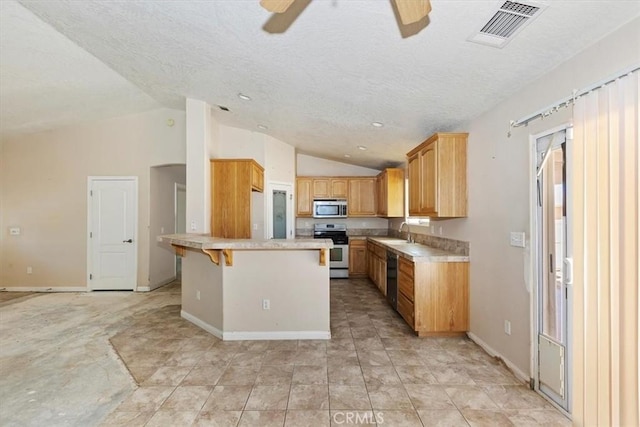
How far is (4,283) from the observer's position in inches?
207

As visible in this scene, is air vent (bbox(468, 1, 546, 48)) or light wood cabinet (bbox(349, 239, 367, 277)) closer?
air vent (bbox(468, 1, 546, 48))

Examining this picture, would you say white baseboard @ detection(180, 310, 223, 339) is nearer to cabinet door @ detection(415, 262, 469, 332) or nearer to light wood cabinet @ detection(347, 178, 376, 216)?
cabinet door @ detection(415, 262, 469, 332)

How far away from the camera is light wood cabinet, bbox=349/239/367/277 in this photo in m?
6.29

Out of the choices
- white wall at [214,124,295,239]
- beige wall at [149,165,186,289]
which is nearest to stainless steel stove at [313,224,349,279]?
white wall at [214,124,295,239]

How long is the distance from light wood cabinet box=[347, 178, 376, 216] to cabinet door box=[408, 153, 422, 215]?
2431 millimetres

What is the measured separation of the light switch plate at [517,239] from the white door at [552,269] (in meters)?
0.14

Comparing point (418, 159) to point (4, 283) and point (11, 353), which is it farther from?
point (4, 283)

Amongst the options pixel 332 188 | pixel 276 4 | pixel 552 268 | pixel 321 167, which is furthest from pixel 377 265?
pixel 276 4

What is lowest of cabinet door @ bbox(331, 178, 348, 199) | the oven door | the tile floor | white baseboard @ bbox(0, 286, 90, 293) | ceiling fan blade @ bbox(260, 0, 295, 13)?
the tile floor

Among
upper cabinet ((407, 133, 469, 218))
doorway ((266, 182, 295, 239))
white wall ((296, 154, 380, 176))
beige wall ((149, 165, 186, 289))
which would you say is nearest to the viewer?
upper cabinet ((407, 133, 469, 218))

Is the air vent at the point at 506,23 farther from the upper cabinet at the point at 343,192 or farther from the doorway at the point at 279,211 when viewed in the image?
the upper cabinet at the point at 343,192

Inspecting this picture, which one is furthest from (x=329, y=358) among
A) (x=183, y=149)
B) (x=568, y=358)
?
(x=183, y=149)

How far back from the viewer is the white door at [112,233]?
5.29 metres

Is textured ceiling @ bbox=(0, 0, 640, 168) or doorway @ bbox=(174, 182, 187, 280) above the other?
textured ceiling @ bbox=(0, 0, 640, 168)
